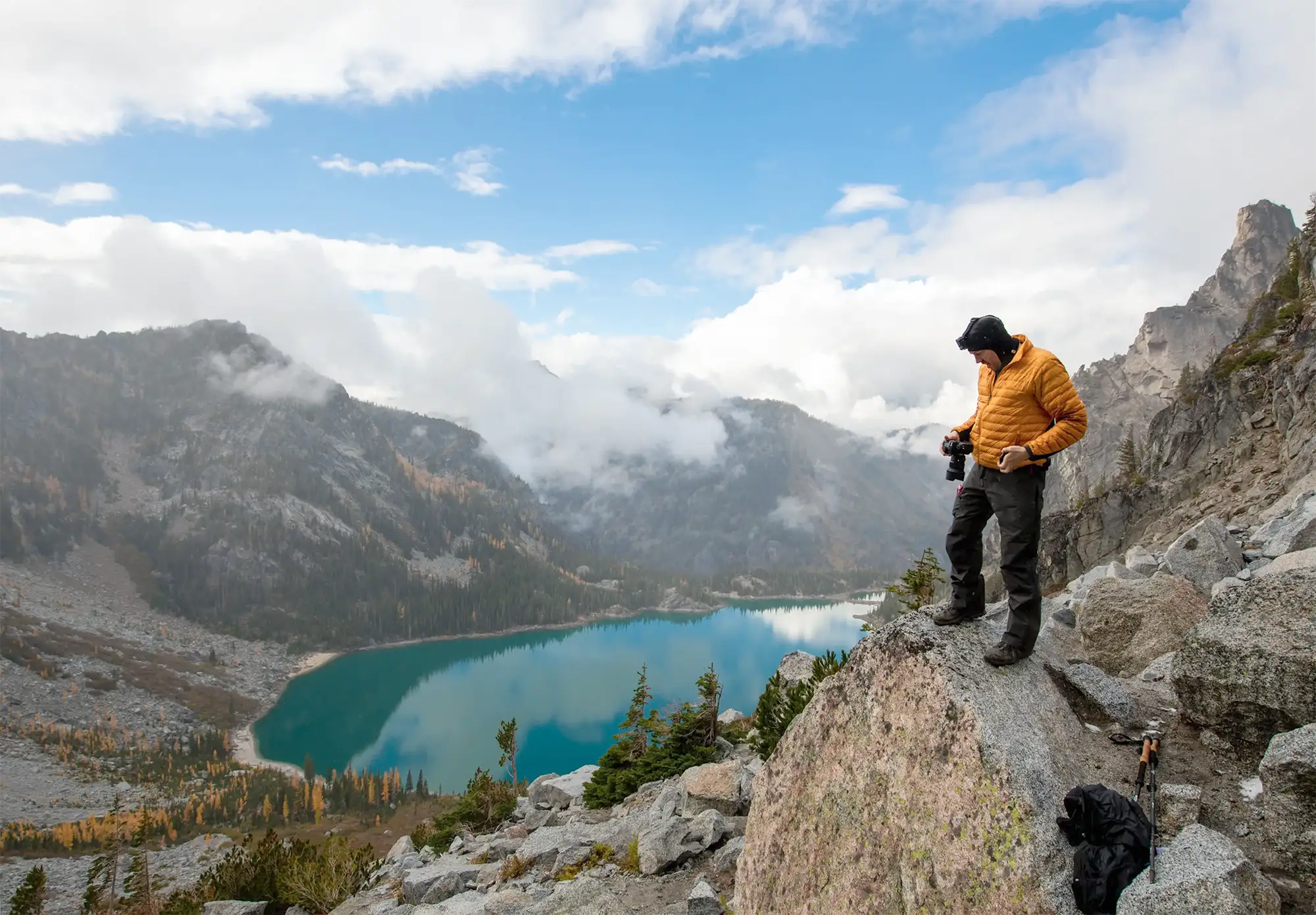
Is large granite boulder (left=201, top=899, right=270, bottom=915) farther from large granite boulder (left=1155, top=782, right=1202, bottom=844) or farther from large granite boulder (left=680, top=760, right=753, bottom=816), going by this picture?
large granite boulder (left=1155, top=782, right=1202, bottom=844)

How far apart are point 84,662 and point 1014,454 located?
234 metres

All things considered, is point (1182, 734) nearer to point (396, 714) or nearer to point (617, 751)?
point (617, 751)

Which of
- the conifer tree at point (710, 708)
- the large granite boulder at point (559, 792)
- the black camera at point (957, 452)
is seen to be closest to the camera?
the black camera at point (957, 452)

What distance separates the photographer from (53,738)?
482 ft

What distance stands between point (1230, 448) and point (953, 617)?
52.9m

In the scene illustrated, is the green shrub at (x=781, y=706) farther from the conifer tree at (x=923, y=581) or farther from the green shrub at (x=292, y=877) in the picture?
the green shrub at (x=292, y=877)

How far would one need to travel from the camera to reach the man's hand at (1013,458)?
712 cm

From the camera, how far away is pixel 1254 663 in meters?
6.78

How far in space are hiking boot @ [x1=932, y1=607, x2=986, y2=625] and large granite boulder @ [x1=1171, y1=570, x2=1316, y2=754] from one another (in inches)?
80.5

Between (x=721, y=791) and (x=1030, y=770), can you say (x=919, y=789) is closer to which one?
(x=1030, y=770)

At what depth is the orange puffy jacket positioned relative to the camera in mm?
7270

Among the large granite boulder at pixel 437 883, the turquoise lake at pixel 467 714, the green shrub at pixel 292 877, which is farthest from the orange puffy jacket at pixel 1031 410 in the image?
the turquoise lake at pixel 467 714

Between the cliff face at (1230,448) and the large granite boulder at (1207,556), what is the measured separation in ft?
37.5

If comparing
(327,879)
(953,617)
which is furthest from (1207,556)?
(327,879)
